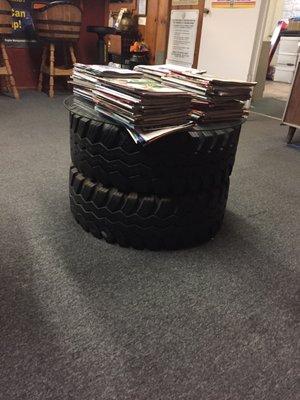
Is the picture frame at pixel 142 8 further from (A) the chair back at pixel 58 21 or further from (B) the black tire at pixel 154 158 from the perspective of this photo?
(B) the black tire at pixel 154 158

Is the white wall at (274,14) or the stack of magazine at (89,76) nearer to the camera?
the stack of magazine at (89,76)

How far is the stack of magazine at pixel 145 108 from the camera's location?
102 centimetres

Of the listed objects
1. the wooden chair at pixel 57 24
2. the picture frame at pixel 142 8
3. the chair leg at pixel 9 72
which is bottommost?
the chair leg at pixel 9 72

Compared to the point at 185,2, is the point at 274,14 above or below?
above

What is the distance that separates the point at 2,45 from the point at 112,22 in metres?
1.74

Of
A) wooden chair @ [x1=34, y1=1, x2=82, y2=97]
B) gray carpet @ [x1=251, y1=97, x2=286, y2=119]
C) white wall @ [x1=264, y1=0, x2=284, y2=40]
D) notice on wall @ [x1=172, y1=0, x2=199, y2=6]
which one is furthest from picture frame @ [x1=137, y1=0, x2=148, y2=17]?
white wall @ [x1=264, y1=0, x2=284, y2=40]

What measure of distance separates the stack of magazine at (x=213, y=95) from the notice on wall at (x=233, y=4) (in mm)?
2442

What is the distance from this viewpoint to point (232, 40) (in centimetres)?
347

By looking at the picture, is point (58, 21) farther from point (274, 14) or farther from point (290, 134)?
point (274, 14)

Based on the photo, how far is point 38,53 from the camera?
3.95 metres

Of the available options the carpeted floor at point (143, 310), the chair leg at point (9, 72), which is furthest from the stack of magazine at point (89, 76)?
the chair leg at point (9, 72)

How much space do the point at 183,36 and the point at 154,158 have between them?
3.45m

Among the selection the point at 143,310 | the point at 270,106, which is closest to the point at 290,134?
the point at 270,106

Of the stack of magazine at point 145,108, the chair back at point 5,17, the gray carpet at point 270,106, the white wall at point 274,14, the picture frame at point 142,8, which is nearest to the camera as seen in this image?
the stack of magazine at point 145,108
